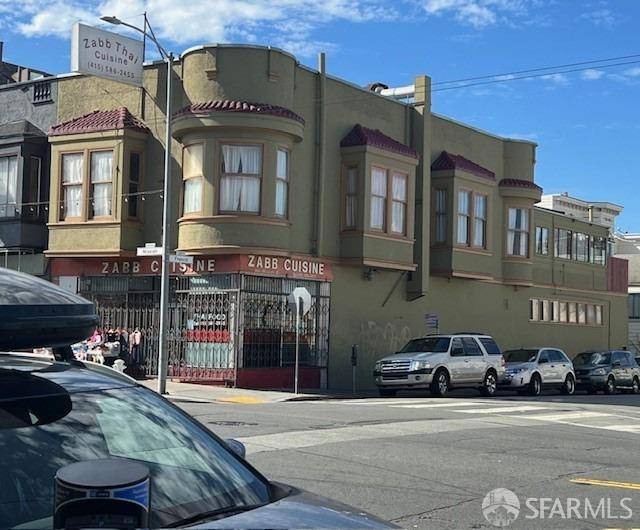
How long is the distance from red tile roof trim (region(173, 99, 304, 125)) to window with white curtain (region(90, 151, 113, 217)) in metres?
3.05

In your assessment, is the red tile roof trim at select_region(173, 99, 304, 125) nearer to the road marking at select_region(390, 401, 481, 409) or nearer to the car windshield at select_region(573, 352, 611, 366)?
the road marking at select_region(390, 401, 481, 409)

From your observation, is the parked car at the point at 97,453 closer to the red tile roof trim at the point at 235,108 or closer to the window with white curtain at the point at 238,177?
the window with white curtain at the point at 238,177

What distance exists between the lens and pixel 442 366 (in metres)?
23.5

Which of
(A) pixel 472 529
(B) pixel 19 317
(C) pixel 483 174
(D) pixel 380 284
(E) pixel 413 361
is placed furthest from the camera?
(C) pixel 483 174

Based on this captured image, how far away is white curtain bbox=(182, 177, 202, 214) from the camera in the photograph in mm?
24109

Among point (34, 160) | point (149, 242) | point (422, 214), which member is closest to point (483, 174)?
point (422, 214)

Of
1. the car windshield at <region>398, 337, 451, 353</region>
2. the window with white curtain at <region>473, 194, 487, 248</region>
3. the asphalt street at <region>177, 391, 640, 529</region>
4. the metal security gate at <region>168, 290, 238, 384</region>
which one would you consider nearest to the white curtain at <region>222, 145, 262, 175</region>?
the metal security gate at <region>168, 290, 238, 384</region>

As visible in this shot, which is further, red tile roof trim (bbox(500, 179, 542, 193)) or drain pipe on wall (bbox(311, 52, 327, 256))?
red tile roof trim (bbox(500, 179, 542, 193))

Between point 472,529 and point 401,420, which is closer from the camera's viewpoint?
point 472,529

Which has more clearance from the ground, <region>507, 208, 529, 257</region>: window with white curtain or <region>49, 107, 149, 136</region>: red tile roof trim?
<region>49, 107, 149, 136</region>: red tile roof trim

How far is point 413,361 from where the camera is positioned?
23156mm

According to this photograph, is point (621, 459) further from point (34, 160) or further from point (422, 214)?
point (34, 160)

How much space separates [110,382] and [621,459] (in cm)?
912

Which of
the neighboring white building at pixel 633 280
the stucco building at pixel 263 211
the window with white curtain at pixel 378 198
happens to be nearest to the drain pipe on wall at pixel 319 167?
the stucco building at pixel 263 211
